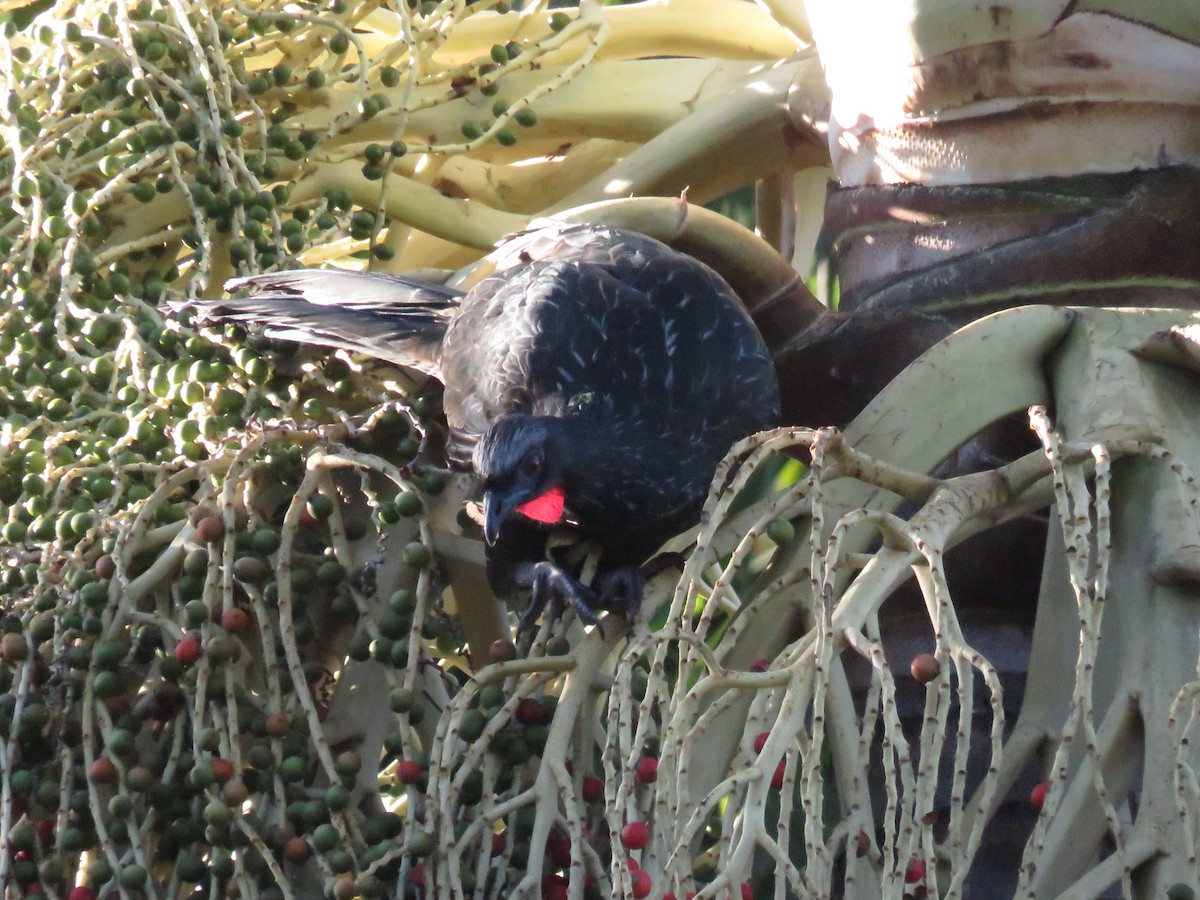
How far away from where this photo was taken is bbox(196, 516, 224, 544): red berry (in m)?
1.30

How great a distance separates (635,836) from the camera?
1020 mm

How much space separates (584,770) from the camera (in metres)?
1.17

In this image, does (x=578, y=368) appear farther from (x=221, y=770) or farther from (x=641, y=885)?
(x=641, y=885)

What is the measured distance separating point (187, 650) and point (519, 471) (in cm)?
38

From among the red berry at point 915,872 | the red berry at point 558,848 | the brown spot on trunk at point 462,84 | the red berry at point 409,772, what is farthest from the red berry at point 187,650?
the brown spot on trunk at point 462,84

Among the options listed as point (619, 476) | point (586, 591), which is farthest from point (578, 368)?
point (586, 591)

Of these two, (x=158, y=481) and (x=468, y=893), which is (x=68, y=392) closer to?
(x=158, y=481)

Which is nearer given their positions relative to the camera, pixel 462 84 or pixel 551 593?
pixel 551 593

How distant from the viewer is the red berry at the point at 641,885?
3.19 feet

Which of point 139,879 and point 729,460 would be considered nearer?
point 729,460

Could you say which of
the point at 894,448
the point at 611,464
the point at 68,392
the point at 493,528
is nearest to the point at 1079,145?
the point at 894,448

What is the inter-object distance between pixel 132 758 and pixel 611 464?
22.1 inches

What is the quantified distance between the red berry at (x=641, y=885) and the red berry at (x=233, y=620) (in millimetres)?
451

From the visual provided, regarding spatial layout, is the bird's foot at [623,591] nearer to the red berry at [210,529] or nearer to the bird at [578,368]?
the bird at [578,368]
